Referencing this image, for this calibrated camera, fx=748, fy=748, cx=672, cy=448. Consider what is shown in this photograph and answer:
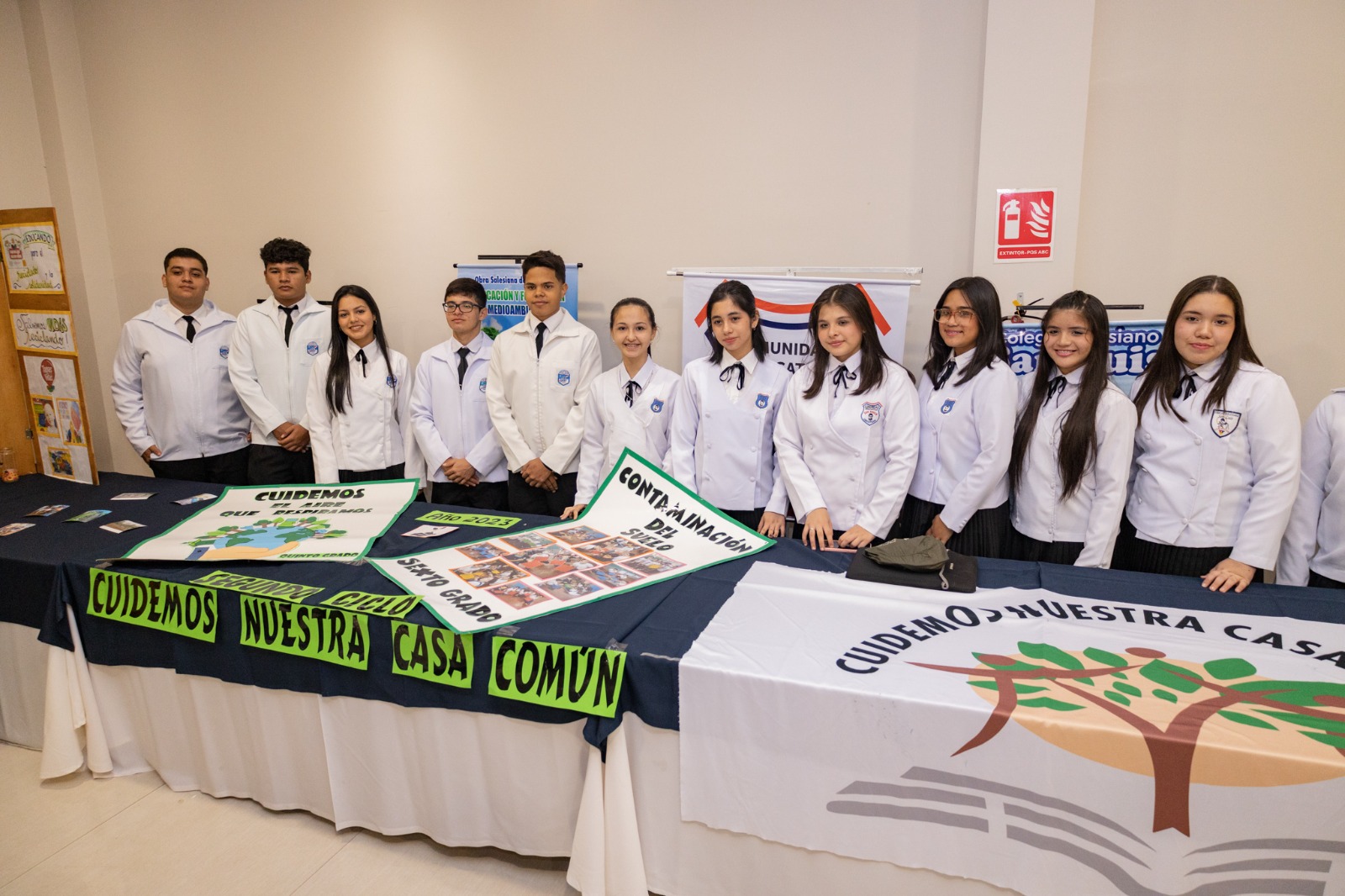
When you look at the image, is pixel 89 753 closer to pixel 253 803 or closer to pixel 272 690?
pixel 253 803

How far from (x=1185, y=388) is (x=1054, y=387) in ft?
1.12

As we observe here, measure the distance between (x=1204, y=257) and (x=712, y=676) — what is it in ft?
9.79

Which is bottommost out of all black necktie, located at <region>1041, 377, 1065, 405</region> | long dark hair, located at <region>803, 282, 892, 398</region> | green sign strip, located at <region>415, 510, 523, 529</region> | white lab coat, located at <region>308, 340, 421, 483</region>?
green sign strip, located at <region>415, 510, 523, 529</region>

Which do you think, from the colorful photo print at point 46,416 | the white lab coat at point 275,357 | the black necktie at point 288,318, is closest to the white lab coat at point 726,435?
the white lab coat at point 275,357

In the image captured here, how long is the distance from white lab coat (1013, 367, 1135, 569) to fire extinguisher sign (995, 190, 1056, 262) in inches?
36.9

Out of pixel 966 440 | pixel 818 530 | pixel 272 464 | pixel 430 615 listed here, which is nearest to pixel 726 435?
pixel 818 530

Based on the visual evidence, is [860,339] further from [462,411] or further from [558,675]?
[462,411]

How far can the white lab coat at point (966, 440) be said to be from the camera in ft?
7.77

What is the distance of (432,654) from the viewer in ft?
5.76

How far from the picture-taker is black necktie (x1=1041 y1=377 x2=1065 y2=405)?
2346 millimetres

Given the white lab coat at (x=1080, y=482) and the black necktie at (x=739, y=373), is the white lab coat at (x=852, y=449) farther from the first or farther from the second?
the white lab coat at (x=1080, y=482)

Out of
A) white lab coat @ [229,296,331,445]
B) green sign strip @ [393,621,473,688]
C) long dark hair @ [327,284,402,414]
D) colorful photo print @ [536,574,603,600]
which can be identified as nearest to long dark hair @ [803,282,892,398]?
colorful photo print @ [536,574,603,600]

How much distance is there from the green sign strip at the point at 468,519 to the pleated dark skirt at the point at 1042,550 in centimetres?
168

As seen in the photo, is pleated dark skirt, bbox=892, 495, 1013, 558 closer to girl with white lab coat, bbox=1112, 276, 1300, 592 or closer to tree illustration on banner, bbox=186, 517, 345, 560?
girl with white lab coat, bbox=1112, 276, 1300, 592
